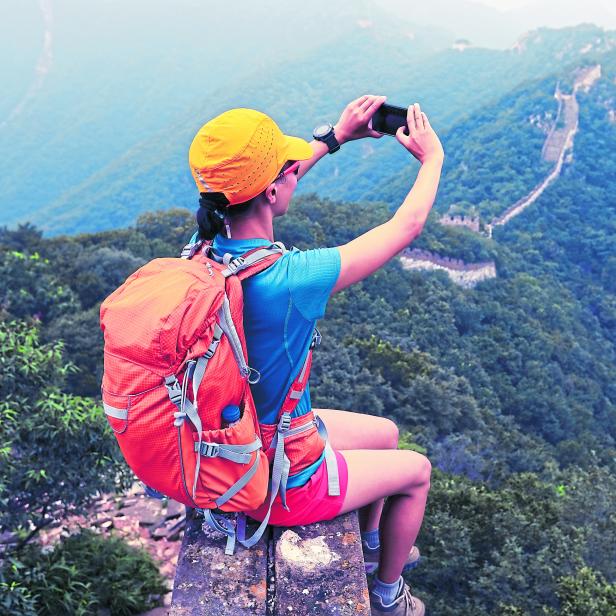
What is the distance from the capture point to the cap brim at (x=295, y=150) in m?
2.42

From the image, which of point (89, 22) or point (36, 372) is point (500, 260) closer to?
point (36, 372)

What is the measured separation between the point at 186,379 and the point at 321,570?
1.12 m

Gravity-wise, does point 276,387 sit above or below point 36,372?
above

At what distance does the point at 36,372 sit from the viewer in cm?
746

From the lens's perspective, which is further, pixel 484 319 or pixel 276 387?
pixel 484 319

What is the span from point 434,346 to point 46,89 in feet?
415

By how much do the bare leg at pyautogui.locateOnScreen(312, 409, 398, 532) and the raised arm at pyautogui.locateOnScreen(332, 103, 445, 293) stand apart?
35.9 inches


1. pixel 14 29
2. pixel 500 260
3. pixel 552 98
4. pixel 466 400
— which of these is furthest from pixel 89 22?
pixel 466 400

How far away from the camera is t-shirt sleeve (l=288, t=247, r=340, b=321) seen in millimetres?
2301

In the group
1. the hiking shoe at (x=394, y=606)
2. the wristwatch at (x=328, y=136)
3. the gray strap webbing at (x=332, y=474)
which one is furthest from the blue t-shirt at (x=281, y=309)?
the hiking shoe at (x=394, y=606)

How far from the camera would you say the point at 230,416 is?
2270 mm

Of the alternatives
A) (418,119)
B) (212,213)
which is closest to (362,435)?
(212,213)

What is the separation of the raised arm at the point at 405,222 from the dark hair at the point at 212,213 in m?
0.45

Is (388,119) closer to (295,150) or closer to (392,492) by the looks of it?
(295,150)
